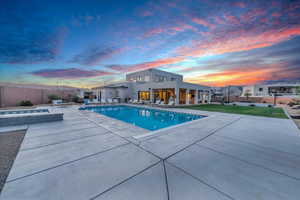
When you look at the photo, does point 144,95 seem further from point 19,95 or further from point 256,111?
point 19,95

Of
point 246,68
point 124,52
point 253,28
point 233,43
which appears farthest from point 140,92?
point 246,68

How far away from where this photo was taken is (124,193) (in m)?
1.57

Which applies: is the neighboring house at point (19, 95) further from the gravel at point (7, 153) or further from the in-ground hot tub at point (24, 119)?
the gravel at point (7, 153)

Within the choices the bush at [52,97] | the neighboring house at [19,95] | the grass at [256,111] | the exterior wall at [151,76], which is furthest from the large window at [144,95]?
the neighboring house at [19,95]

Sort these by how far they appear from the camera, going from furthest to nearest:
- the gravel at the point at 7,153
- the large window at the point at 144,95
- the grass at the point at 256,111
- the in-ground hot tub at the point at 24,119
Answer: the large window at the point at 144,95, the grass at the point at 256,111, the in-ground hot tub at the point at 24,119, the gravel at the point at 7,153

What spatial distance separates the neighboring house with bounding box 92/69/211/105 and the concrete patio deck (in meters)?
12.2

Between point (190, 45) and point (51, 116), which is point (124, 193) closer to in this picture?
point (51, 116)

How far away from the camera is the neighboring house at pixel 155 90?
15.7 metres

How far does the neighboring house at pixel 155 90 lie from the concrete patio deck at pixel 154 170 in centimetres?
1216

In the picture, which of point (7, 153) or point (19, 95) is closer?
point (7, 153)

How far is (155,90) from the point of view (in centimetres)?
1761

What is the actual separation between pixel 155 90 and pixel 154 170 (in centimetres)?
1578

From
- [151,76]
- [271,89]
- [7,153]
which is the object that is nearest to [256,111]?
[7,153]

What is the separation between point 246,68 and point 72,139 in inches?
884
